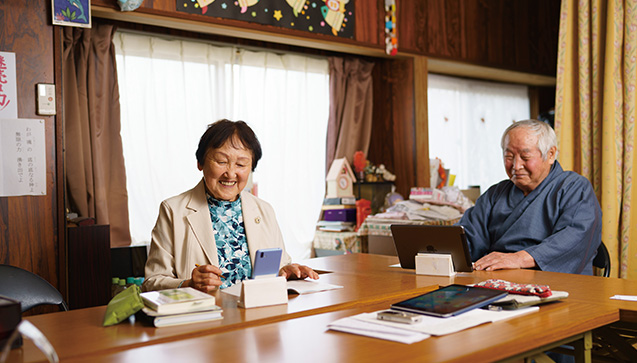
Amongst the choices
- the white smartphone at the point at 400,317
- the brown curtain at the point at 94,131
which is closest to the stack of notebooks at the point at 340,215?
the brown curtain at the point at 94,131

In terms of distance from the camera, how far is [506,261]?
246cm

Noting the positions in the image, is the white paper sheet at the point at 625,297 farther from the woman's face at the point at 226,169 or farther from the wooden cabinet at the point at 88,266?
the wooden cabinet at the point at 88,266

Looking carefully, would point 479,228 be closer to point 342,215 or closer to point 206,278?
point 206,278

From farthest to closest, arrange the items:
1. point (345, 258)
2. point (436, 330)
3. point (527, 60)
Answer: point (527, 60)
point (345, 258)
point (436, 330)

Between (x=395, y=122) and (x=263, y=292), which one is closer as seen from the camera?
(x=263, y=292)

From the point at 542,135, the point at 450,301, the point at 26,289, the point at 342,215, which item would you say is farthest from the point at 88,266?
the point at 542,135

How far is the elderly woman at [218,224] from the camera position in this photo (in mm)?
2164

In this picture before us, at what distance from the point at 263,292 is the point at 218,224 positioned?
0.60m

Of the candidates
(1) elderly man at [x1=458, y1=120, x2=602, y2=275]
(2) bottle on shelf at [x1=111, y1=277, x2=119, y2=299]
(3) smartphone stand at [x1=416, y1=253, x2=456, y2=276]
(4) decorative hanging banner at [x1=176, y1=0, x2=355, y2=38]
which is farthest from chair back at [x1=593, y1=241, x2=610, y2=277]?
(2) bottle on shelf at [x1=111, y1=277, x2=119, y2=299]

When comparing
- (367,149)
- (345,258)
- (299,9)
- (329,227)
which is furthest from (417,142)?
(345,258)

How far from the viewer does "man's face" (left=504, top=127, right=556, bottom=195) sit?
2.72m

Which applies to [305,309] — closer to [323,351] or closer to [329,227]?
[323,351]

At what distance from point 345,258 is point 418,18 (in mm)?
2739

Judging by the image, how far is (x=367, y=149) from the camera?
16.8 ft
